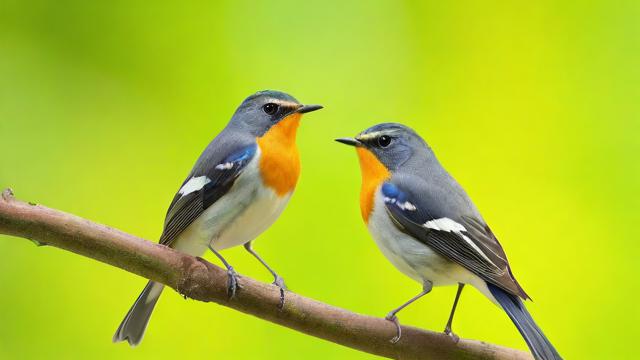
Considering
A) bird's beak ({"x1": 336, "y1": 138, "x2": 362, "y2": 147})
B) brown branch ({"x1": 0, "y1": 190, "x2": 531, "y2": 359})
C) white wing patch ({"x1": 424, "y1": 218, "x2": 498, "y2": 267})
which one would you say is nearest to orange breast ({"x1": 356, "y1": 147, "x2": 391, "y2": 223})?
bird's beak ({"x1": 336, "y1": 138, "x2": 362, "y2": 147})

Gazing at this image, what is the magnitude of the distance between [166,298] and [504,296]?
1541mm

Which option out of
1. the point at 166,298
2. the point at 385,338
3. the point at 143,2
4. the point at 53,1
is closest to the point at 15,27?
the point at 53,1

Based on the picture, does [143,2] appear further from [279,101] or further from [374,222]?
[374,222]

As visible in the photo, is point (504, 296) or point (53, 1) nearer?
point (504, 296)

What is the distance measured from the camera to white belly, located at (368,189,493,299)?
271 cm

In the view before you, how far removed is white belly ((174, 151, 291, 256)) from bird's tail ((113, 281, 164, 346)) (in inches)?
13.8

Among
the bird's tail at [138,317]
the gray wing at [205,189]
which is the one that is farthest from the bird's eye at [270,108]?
the bird's tail at [138,317]

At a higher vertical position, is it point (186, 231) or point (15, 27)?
point (15, 27)

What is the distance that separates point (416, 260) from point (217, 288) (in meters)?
0.76

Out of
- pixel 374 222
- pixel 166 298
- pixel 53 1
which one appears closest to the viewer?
pixel 374 222

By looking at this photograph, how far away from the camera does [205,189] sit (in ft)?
8.93

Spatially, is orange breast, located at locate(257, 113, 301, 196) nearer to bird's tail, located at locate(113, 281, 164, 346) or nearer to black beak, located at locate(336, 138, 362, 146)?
black beak, located at locate(336, 138, 362, 146)

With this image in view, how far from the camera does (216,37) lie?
3760mm

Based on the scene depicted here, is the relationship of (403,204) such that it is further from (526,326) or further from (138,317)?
(138,317)
